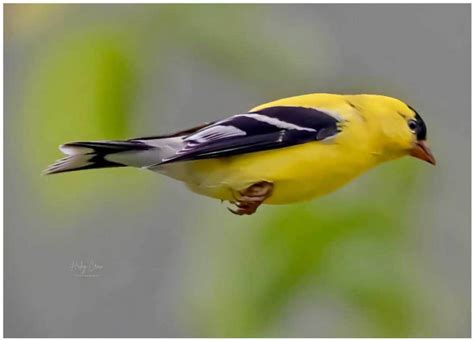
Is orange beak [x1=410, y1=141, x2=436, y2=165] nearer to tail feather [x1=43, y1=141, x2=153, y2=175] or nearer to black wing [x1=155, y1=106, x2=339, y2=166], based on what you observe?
black wing [x1=155, y1=106, x2=339, y2=166]

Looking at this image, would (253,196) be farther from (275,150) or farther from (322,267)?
(322,267)

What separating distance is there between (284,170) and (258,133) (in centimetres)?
7

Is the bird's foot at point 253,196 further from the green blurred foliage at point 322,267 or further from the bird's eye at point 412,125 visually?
the bird's eye at point 412,125

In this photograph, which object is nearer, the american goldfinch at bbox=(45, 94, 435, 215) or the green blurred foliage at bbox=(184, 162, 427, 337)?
the american goldfinch at bbox=(45, 94, 435, 215)

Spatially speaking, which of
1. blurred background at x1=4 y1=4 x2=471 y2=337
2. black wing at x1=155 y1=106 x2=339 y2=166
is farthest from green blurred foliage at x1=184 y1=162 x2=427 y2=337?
black wing at x1=155 y1=106 x2=339 y2=166

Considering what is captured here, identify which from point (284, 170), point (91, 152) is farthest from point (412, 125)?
point (91, 152)

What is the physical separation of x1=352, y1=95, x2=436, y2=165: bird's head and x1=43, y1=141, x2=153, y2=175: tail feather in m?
0.38

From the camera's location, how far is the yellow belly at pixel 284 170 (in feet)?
4.51

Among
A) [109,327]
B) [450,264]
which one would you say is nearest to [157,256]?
[109,327]

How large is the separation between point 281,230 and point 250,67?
29 cm

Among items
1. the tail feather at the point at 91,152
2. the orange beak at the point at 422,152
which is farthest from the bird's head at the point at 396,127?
the tail feather at the point at 91,152

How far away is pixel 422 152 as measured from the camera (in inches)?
57.6

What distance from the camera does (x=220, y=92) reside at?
4.89 feet

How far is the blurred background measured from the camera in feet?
4.91
